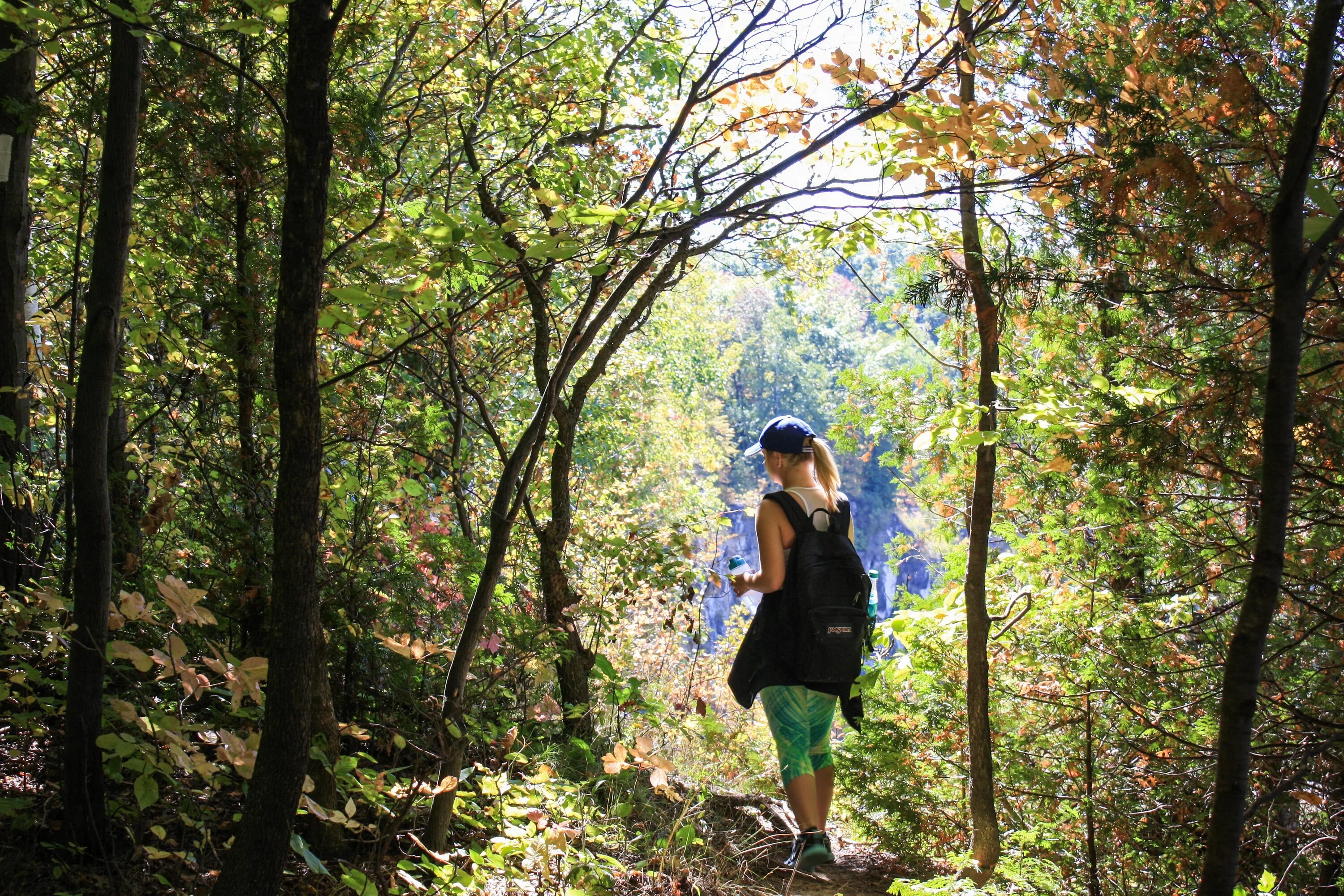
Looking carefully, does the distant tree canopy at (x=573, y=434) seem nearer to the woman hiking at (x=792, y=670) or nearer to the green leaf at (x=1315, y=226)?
the green leaf at (x=1315, y=226)

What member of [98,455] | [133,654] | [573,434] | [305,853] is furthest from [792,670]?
[98,455]

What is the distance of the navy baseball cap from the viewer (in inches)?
139

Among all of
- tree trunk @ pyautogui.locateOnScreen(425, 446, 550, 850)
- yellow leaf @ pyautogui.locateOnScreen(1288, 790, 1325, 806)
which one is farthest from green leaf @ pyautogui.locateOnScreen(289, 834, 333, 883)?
yellow leaf @ pyautogui.locateOnScreen(1288, 790, 1325, 806)

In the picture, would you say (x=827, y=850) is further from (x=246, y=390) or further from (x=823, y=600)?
(x=246, y=390)

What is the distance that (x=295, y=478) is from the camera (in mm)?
1672

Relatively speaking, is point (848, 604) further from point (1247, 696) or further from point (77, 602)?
point (77, 602)

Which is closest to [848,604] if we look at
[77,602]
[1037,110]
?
[1037,110]

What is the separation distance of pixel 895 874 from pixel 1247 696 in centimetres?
261

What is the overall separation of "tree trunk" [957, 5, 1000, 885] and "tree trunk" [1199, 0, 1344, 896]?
1.55m

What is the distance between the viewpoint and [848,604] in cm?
333

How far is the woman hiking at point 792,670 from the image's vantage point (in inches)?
130

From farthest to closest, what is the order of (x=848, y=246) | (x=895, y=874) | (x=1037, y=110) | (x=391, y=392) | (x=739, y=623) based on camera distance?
(x=739, y=623), (x=391, y=392), (x=895, y=874), (x=848, y=246), (x=1037, y=110)

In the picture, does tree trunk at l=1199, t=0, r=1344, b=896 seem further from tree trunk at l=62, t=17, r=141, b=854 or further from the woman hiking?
tree trunk at l=62, t=17, r=141, b=854

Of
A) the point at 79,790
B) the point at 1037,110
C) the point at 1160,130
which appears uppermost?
the point at 1037,110
